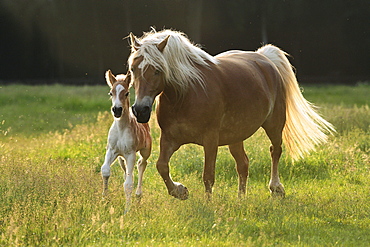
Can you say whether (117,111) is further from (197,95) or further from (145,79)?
(197,95)

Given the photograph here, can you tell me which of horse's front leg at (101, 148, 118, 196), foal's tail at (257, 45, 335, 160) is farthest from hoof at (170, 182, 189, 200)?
foal's tail at (257, 45, 335, 160)

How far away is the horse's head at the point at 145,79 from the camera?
21.3ft

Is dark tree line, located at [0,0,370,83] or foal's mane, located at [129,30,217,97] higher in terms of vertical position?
foal's mane, located at [129,30,217,97]

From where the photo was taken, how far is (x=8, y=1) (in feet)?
104

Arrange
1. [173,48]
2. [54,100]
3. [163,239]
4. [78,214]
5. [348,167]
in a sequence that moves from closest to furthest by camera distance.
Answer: [163,239]
[78,214]
[173,48]
[348,167]
[54,100]

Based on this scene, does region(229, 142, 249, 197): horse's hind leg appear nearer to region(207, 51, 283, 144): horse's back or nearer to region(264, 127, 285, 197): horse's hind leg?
region(264, 127, 285, 197): horse's hind leg

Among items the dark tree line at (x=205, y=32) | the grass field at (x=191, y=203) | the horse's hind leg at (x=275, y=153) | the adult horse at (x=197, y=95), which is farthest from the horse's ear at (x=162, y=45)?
the dark tree line at (x=205, y=32)

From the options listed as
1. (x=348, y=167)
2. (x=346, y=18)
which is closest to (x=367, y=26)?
(x=346, y=18)

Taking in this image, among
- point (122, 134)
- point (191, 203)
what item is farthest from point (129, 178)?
point (191, 203)

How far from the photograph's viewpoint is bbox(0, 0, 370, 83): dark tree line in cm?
3002

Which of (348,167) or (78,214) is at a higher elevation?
(78,214)

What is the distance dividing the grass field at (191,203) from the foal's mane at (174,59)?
4.55 feet

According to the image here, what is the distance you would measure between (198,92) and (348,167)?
14.7 feet

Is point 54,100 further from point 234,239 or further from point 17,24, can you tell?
point 234,239
